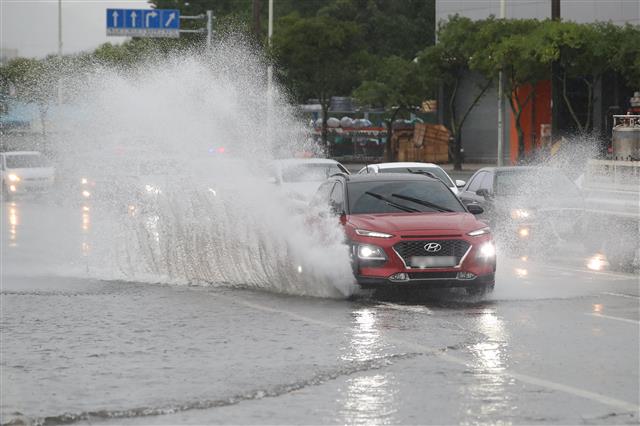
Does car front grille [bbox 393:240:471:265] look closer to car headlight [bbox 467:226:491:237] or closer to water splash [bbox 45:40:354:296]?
car headlight [bbox 467:226:491:237]

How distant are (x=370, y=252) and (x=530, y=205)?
29.2 ft

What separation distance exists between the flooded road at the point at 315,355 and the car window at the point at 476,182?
813 cm

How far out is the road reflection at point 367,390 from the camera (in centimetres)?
812

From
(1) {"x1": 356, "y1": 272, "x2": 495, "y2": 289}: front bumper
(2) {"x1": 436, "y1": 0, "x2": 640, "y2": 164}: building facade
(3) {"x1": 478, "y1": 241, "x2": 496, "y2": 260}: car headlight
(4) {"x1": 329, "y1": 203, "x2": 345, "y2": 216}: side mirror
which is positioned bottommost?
(1) {"x1": 356, "y1": 272, "x2": 495, "y2": 289}: front bumper

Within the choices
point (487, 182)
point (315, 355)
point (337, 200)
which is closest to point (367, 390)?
point (315, 355)

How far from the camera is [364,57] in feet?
239

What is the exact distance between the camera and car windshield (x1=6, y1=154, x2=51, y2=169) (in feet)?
141

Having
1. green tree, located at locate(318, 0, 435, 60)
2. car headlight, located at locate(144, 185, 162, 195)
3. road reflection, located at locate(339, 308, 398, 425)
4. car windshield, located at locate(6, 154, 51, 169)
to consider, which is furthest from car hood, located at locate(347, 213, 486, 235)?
green tree, located at locate(318, 0, 435, 60)

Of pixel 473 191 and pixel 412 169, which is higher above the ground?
pixel 412 169

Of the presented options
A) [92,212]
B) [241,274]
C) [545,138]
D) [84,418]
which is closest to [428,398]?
[84,418]

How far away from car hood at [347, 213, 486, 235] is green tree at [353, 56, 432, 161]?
46.8 m

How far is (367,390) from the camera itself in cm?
904

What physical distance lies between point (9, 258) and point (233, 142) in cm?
422

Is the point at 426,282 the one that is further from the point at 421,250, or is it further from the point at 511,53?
the point at 511,53
